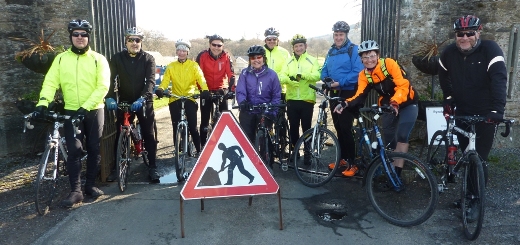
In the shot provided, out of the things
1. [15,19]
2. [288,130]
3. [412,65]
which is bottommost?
[288,130]

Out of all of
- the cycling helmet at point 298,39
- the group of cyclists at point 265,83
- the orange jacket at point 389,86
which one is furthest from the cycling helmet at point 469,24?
the cycling helmet at point 298,39

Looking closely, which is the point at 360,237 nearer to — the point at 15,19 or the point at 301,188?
the point at 301,188

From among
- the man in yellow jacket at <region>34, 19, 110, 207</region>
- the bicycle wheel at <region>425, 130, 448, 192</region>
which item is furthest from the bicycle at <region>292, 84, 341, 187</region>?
the man in yellow jacket at <region>34, 19, 110, 207</region>

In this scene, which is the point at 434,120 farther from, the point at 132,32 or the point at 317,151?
the point at 132,32

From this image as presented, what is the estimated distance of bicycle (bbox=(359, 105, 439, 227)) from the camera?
4.16m

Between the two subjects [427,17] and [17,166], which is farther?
[427,17]

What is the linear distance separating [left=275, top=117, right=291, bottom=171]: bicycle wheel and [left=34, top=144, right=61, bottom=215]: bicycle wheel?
9.50 ft

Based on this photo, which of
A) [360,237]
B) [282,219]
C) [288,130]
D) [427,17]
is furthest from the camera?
[427,17]

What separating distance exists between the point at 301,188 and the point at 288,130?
1.16 metres

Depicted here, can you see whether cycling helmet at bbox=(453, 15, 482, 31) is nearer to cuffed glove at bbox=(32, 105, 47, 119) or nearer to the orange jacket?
the orange jacket

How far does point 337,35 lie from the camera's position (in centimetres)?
596

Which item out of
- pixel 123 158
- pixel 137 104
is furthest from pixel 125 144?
pixel 137 104

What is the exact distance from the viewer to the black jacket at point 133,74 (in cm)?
566

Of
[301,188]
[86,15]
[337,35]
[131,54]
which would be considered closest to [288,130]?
[301,188]
